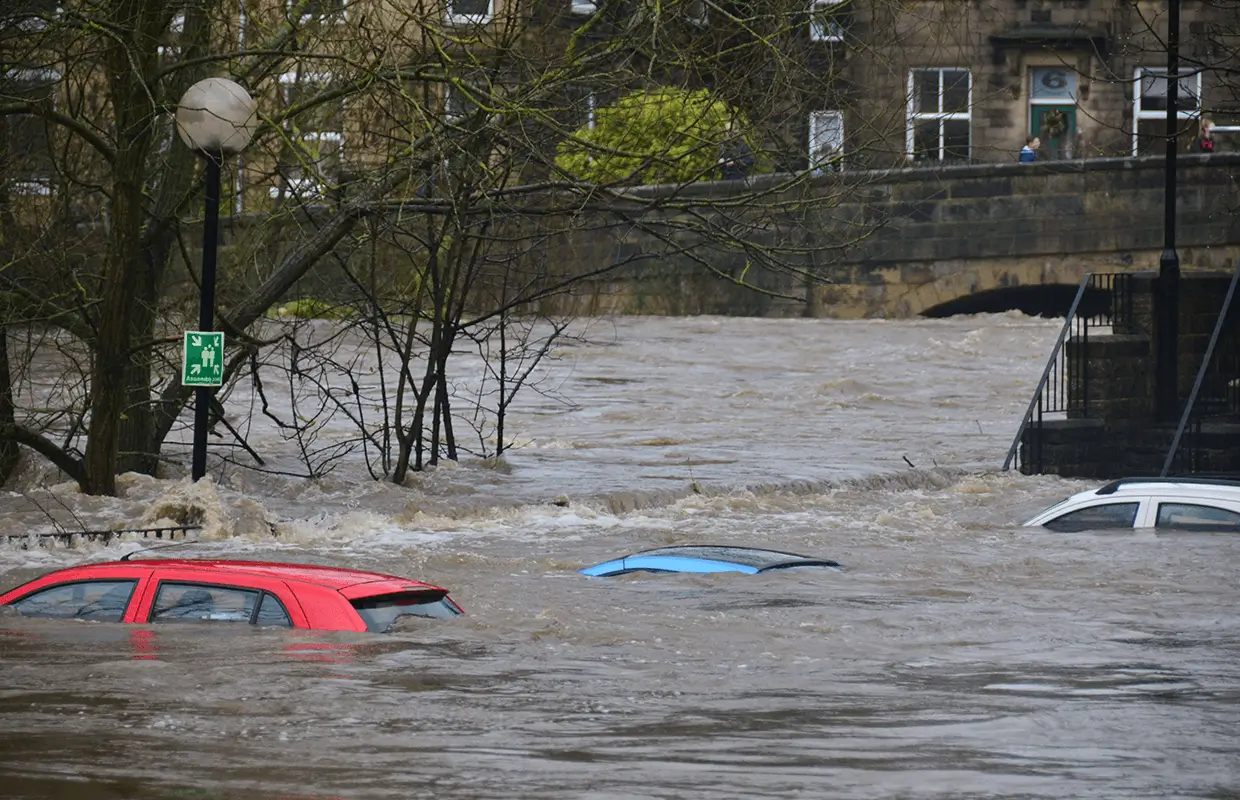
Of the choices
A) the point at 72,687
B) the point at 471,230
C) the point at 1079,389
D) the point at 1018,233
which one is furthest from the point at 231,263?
the point at 1018,233

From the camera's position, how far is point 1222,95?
42.9m

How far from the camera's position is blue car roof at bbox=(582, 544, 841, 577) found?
13430 millimetres

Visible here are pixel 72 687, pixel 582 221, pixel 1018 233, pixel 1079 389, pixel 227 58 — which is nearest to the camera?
pixel 72 687

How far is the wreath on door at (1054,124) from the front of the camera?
1688 inches

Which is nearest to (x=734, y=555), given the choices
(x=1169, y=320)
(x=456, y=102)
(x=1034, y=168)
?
(x=456, y=102)

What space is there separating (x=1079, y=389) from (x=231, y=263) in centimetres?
1039

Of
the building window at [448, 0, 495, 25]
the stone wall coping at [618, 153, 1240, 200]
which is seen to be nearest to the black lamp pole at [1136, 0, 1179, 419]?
the building window at [448, 0, 495, 25]

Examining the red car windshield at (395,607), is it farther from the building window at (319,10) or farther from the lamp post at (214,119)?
the building window at (319,10)

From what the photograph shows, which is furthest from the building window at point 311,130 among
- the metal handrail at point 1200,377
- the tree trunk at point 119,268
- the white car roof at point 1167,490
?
the metal handrail at point 1200,377

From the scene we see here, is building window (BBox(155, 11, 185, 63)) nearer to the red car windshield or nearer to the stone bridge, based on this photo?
the red car windshield

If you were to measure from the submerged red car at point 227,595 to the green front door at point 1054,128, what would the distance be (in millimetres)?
33919

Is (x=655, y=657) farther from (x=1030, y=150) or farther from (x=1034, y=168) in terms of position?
(x=1030, y=150)

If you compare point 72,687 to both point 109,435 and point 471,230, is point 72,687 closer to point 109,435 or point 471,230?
point 109,435

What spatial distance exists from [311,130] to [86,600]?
10.6 meters
